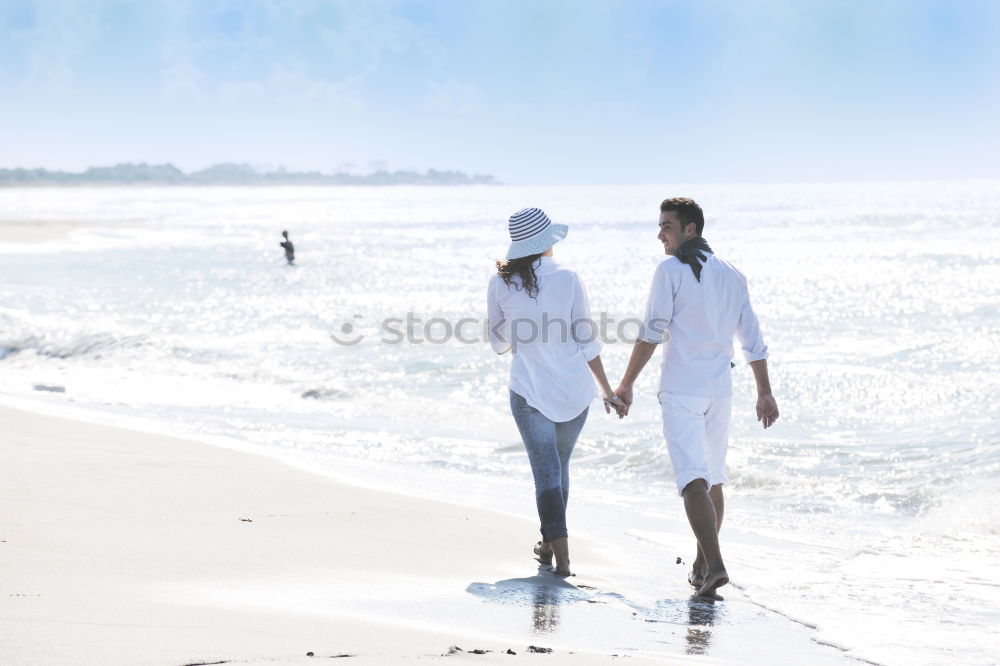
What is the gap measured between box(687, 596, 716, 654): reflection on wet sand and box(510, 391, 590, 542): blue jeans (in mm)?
704

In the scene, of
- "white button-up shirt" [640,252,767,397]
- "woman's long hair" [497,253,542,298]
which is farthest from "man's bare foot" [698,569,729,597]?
"woman's long hair" [497,253,542,298]

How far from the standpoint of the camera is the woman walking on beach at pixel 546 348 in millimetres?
4957

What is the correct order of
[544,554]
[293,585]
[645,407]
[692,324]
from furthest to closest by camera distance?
[645,407]
[544,554]
[692,324]
[293,585]

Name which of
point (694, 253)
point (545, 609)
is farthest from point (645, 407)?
point (545, 609)

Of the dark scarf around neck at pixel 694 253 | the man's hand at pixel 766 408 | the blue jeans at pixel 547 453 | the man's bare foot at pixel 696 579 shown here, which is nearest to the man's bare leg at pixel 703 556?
the man's bare foot at pixel 696 579

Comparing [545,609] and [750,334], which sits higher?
[750,334]

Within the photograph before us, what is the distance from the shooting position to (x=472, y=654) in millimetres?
3539

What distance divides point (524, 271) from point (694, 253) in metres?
0.80

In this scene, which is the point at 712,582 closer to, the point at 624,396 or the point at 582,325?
the point at 624,396

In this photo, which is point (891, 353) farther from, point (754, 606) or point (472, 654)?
point (472, 654)

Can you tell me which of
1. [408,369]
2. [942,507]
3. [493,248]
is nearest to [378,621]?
[942,507]

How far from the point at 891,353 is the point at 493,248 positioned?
36.3 m

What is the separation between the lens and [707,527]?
488 cm

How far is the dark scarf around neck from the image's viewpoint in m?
4.84
